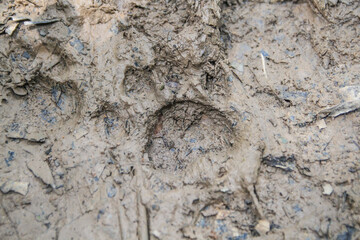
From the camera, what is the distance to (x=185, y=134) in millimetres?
2158

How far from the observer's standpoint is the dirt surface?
181 cm

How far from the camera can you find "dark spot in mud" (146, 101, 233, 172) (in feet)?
6.82

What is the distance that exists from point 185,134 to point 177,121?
0.11m

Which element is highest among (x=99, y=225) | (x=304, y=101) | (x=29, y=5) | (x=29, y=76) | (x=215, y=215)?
(x=29, y=5)

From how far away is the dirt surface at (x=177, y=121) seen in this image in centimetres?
181

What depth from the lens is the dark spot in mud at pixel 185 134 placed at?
2.08 meters

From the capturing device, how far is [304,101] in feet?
6.89

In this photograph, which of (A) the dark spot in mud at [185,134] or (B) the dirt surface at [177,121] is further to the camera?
(A) the dark spot in mud at [185,134]

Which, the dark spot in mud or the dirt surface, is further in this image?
the dark spot in mud

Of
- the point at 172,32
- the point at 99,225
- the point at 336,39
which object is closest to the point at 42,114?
the point at 99,225

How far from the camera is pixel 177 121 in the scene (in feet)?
7.07

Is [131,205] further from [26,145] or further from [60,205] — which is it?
[26,145]

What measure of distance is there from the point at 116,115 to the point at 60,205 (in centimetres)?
66

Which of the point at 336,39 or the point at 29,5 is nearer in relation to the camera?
the point at 29,5
